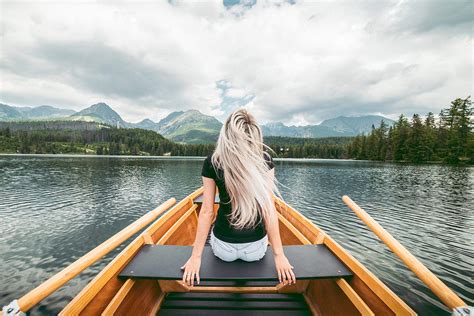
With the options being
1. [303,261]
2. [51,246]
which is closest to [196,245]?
[303,261]

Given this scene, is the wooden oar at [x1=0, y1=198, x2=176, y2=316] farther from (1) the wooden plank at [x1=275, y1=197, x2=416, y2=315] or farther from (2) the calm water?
(2) the calm water

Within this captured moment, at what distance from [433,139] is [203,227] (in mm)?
102093

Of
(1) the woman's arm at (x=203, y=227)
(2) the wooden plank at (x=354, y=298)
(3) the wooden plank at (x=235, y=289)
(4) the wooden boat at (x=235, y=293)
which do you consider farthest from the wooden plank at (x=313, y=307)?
(1) the woman's arm at (x=203, y=227)

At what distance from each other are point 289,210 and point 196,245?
5300 millimetres

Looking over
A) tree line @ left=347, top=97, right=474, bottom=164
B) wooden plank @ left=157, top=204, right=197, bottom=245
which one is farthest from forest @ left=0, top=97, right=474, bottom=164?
wooden plank @ left=157, top=204, right=197, bottom=245

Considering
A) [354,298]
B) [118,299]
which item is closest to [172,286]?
[118,299]

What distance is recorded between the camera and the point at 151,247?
4.18 m

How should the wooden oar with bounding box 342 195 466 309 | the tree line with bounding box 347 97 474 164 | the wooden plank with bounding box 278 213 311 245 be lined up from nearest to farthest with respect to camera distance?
the wooden oar with bounding box 342 195 466 309
the wooden plank with bounding box 278 213 311 245
the tree line with bounding box 347 97 474 164

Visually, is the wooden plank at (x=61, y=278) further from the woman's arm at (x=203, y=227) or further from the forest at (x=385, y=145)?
the forest at (x=385, y=145)

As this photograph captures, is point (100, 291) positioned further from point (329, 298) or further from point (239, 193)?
point (329, 298)

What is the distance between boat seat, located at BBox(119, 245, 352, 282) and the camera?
10.2ft

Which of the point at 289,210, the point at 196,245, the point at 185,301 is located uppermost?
the point at 196,245

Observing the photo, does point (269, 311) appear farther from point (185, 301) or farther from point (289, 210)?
point (289, 210)

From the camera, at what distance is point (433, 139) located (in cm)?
7688
